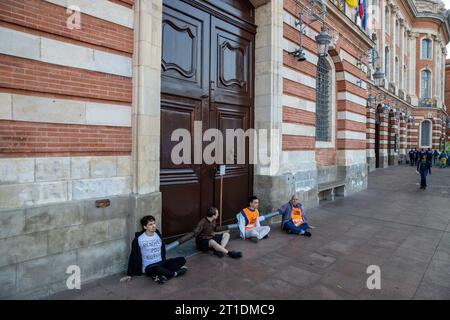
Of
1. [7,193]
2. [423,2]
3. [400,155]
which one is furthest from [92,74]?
[423,2]

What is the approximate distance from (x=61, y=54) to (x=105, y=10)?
100 cm

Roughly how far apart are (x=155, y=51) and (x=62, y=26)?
1.40 metres

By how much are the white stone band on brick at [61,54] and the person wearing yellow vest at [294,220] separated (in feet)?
14.6

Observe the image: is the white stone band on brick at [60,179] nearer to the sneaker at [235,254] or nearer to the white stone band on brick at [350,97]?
the sneaker at [235,254]

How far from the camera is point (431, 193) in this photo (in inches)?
496

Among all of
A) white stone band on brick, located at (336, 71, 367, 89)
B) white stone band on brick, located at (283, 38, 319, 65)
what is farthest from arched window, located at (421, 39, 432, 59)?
white stone band on brick, located at (283, 38, 319, 65)

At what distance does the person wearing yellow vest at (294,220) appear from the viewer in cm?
653

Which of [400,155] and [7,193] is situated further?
[400,155]

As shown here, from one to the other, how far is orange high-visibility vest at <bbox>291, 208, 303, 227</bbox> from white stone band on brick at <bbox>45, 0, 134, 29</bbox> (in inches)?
198

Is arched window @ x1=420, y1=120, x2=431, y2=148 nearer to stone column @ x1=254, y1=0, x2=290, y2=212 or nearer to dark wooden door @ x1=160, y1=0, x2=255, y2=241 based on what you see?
→ stone column @ x1=254, y1=0, x2=290, y2=212

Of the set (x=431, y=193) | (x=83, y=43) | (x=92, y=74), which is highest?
(x=83, y=43)

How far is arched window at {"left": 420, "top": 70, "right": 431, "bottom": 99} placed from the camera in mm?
36562

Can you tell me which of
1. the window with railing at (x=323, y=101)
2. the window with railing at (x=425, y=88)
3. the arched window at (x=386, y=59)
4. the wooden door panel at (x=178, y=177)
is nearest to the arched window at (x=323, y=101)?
the window with railing at (x=323, y=101)

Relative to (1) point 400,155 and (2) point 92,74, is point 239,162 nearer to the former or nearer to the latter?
(2) point 92,74
